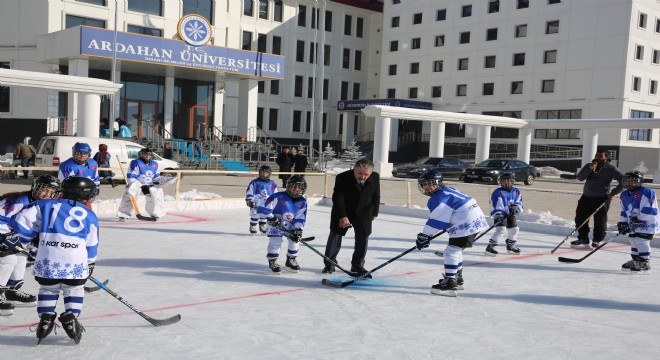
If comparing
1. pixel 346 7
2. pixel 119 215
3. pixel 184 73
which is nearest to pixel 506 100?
pixel 346 7

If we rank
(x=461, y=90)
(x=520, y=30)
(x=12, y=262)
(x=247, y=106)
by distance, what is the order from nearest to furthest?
(x=12, y=262) < (x=247, y=106) < (x=520, y=30) < (x=461, y=90)

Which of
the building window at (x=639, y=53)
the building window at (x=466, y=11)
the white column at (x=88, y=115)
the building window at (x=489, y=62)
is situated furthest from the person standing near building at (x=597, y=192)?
the building window at (x=466, y=11)

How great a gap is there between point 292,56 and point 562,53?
1963 centimetres

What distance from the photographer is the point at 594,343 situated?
524 cm

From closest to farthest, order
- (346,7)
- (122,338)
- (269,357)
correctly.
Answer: (269,357)
(122,338)
(346,7)

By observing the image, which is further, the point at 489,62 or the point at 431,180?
the point at 489,62

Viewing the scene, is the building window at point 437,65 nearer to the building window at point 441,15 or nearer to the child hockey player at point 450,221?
the building window at point 441,15

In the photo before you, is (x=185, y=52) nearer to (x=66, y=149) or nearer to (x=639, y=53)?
(x=66, y=149)

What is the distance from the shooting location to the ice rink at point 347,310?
484cm

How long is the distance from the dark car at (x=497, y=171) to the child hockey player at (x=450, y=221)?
21.3 m

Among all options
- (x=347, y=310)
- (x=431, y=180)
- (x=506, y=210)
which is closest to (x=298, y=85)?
Answer: (x=506, y=210)

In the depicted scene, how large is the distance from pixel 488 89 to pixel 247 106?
832 inches

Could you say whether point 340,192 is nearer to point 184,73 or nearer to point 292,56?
point 184,73

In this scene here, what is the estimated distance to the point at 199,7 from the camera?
3494cm
